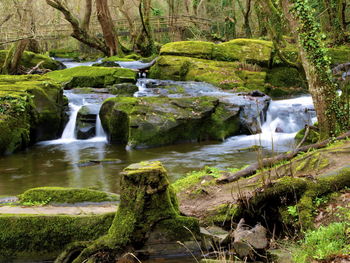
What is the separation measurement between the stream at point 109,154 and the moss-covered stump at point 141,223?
131 inches

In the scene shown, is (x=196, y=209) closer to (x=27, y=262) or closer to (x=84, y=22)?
(x=27, y=262)

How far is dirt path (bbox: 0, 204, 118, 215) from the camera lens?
531 cm

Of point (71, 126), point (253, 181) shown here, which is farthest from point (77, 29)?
point (253, 181)

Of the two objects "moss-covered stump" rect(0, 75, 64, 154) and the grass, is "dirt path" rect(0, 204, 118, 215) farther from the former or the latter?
"moss-covered stump" rect(0, 75, 64, 154)

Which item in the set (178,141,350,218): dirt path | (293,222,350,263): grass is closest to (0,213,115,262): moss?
(178,141,350,218): dirt path

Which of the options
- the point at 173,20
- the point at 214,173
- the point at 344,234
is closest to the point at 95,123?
the point at 214,173

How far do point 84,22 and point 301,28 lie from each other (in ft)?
66.8

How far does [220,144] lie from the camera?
13.9m

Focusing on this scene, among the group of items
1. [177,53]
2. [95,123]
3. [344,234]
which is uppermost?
[177,53]

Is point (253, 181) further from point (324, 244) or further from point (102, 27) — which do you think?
point (102, 27)

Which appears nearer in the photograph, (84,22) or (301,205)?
(301,205)

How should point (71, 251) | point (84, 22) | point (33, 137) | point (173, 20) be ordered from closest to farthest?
point (71, 251) → point (33, 137) → point (84, 22) → point (173, 20)

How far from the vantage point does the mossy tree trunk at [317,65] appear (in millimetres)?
8297

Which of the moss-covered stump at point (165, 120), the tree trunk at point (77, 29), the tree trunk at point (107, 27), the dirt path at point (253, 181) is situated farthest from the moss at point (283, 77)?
the dirt path at point (253, 181)
